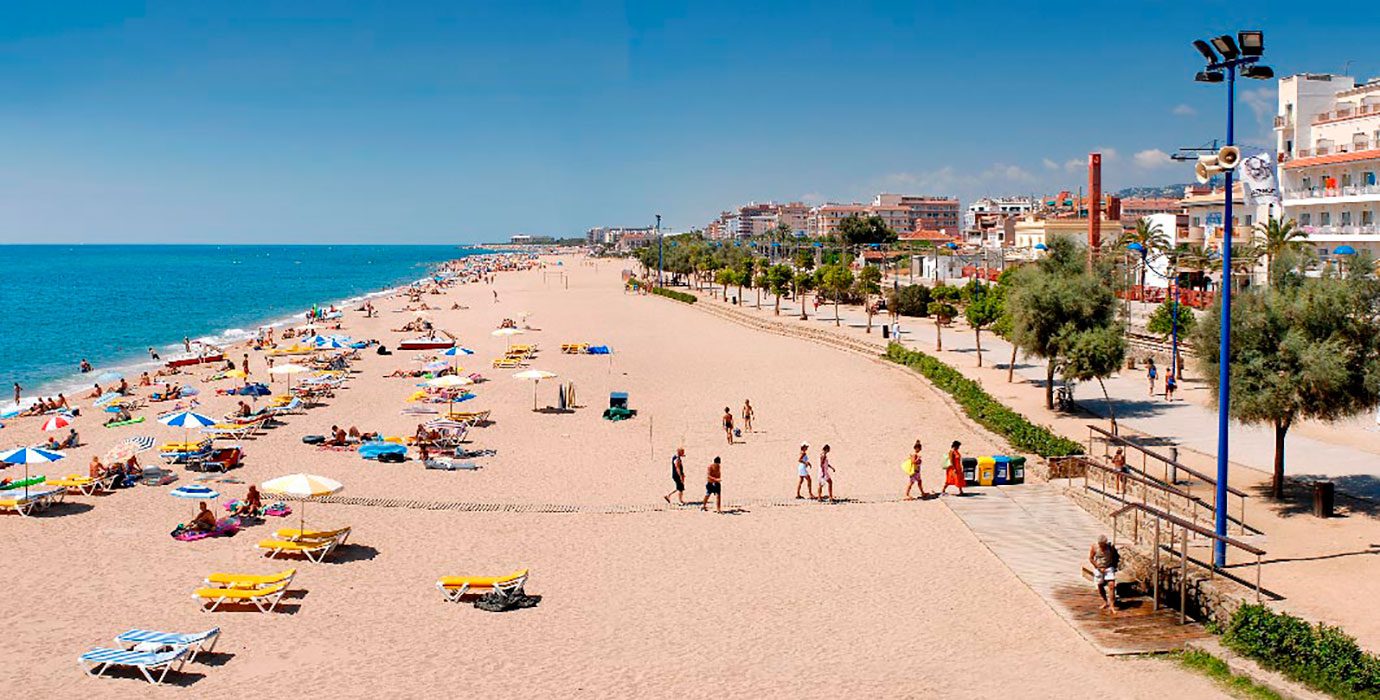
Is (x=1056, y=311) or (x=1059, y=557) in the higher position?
(x=1056, y=311)

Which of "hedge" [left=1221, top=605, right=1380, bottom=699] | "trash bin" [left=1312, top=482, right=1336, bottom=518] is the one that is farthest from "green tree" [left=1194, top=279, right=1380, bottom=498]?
A: "hedge" [left=1221, top=605, right=1380, bottom=699]

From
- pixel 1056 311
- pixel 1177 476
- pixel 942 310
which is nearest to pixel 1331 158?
pixel 942 310

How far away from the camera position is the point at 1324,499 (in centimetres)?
1396

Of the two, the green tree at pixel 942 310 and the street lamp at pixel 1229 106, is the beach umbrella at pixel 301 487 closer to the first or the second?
the street lamp at pixel 1229 106

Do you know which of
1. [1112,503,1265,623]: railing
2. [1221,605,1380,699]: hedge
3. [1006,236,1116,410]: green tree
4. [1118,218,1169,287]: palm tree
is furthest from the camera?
[1118,218,1169,287]: palm tree

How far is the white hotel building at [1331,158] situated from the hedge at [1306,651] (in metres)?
30.1

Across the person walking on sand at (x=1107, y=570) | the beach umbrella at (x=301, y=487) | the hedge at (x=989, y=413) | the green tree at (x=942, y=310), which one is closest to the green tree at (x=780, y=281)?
the green tree at (x=942, y=310)

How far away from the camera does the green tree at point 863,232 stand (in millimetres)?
110688

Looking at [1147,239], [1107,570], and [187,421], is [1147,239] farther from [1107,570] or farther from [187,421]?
[187,421]

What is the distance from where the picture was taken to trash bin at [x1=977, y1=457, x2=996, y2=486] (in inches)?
676

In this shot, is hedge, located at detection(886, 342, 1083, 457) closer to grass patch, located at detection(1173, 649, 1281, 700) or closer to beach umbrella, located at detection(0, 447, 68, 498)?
grass patch, located at detection(1173, 649, 1281, 700)

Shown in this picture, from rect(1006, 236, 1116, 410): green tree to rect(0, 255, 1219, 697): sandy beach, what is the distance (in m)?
2.50

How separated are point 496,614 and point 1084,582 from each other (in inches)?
282

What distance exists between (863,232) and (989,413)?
299ft
